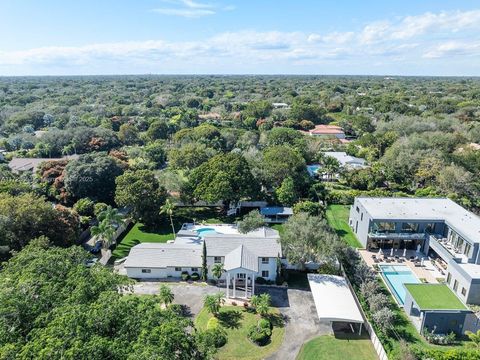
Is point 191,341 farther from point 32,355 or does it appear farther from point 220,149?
point 220,149

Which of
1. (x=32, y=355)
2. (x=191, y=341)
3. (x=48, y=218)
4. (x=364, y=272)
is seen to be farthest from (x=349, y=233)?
(x=32, y=355)

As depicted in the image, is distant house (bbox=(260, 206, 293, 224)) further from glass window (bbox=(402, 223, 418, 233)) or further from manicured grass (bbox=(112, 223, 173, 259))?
glass window (bbox=(402, 223, 418, 233))

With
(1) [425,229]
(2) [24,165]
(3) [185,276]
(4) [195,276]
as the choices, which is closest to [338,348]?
(4) [195,276]

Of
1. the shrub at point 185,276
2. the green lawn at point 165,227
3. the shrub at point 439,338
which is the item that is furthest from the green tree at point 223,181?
the shrub at point 439,338

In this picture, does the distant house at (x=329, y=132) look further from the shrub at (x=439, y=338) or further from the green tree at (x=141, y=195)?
the shrub at (x=439, y=338)

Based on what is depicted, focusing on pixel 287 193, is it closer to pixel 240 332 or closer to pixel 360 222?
pixel 360 222

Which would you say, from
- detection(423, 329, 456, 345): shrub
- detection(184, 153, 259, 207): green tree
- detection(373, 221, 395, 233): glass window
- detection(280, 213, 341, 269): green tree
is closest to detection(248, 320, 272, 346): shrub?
detection(280, 213, 341, 269): green tree
